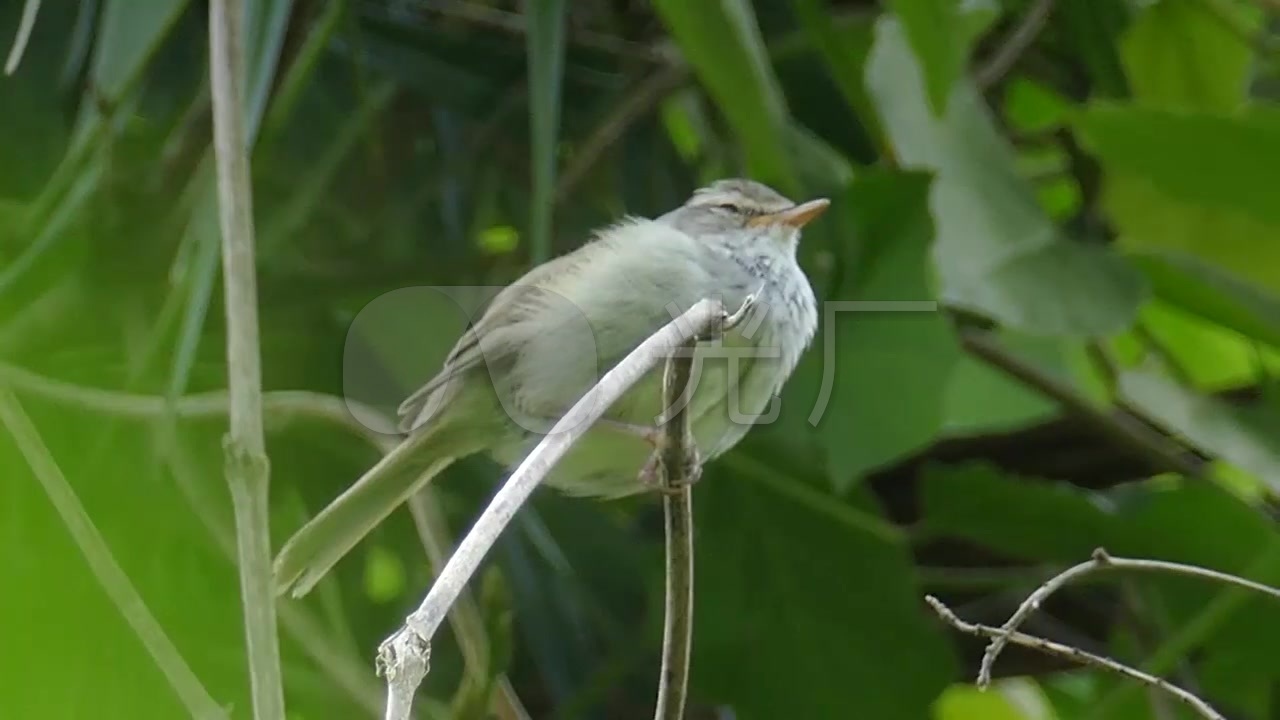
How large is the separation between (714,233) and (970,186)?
1.17 ft

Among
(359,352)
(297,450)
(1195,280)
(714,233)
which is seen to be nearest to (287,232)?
(297,450)

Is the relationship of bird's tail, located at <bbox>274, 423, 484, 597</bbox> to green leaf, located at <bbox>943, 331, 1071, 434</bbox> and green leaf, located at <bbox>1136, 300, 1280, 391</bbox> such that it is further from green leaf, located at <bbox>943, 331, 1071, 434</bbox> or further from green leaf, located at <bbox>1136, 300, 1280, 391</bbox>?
green leaf, located at <bbox>1136, 300, 1280, 391</bbox>

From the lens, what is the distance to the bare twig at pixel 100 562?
123cm

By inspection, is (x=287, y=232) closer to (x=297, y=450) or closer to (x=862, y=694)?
(x=297, y=450)

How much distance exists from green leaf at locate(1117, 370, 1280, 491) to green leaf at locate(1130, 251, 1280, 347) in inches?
3.6

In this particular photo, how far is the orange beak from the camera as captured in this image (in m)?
1.42

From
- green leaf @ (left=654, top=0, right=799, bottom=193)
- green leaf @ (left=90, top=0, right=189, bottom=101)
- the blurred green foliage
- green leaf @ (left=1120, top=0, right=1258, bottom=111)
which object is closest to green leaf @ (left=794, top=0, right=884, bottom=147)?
the blurred green foliage

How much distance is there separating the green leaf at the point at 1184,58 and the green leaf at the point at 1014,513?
486mm

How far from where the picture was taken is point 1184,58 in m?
1.81

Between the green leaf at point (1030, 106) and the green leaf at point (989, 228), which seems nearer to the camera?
the green leaf at point (989, 228)

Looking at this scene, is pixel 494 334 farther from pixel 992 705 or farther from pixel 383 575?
pixel 992 705

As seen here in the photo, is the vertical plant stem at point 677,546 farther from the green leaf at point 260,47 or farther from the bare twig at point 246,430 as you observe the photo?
the green leaf at point 260,47

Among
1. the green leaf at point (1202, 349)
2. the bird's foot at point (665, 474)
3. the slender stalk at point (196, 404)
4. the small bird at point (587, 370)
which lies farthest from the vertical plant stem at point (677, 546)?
the green leaf at point (1202, 349)

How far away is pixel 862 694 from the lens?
5.77 feet
